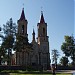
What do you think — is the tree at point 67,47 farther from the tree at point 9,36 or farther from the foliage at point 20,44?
the tree at point 9,36

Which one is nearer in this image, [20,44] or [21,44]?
[20,44]

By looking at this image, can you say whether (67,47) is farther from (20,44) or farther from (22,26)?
(20,44)

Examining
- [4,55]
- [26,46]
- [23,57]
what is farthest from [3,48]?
[23,57]

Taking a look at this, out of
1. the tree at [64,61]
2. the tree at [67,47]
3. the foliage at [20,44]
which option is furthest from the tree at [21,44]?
the tree at [67,47]

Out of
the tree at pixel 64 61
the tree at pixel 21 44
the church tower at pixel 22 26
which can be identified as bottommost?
the tree at pixel 64 61

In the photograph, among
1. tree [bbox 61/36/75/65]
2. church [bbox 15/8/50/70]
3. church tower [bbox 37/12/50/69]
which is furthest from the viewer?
church tower [bbox 37/12/50/69]

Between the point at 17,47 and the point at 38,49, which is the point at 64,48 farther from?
the point at 17,47

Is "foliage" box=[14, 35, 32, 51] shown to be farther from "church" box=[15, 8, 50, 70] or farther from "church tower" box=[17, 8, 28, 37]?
"church" box=[15, 8, 50, 70]

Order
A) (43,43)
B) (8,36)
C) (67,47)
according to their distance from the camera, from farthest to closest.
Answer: (43,43)
(67,47)
(8,36)

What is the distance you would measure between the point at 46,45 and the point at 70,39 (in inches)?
359

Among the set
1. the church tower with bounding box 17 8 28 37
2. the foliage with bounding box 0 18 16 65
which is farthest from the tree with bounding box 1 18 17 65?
the church tower with bounding box 17 8 28 37

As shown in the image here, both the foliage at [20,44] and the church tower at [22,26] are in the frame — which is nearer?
the foliage at [20,44]

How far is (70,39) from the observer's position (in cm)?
8619

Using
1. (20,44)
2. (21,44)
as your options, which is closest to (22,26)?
(21,44)
